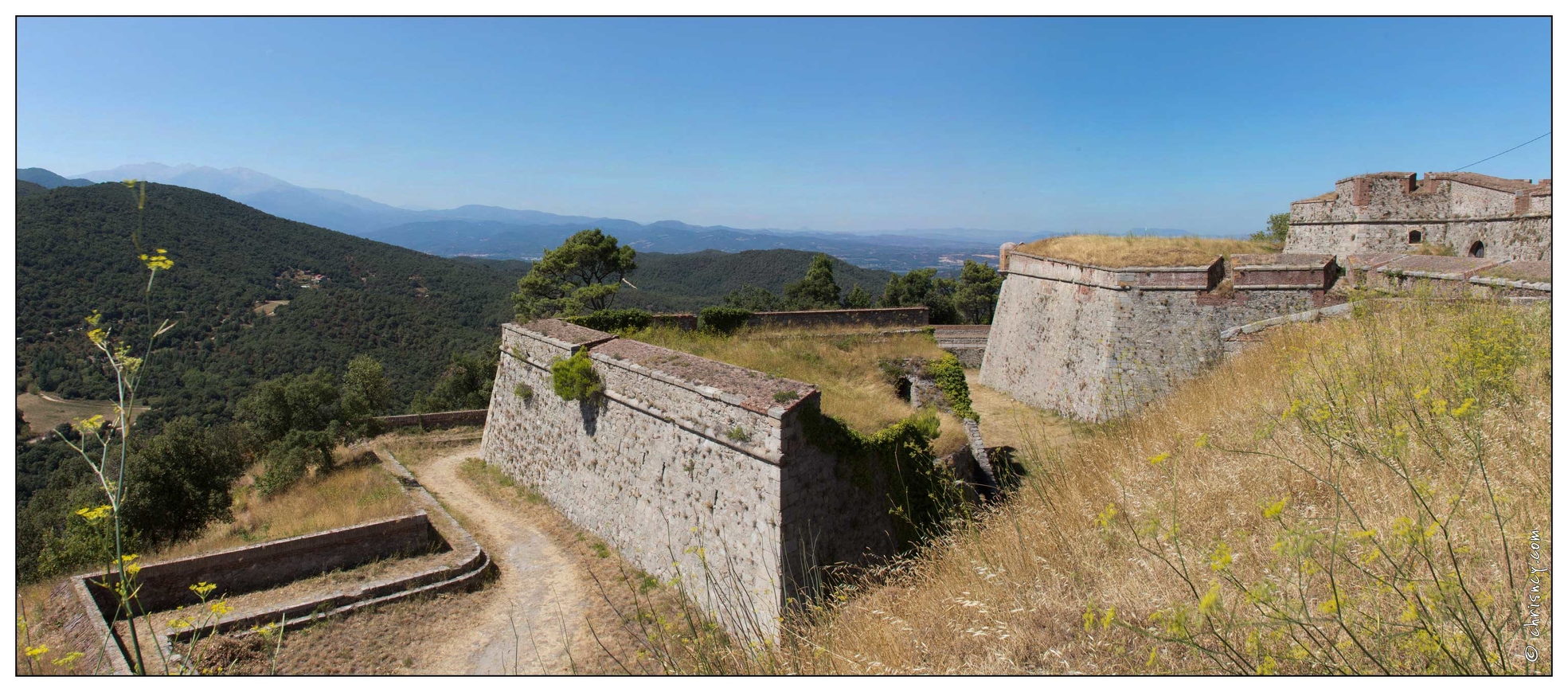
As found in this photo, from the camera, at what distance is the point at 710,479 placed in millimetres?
8172

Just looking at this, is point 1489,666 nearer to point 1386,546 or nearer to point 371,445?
point 1386,546

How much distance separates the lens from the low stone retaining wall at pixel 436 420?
53.9ft

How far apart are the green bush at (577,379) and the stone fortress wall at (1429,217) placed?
16.7 m

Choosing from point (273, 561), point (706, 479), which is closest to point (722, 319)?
point (706, 479)

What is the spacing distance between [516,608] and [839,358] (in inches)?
272

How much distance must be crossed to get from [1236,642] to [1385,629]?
474mm

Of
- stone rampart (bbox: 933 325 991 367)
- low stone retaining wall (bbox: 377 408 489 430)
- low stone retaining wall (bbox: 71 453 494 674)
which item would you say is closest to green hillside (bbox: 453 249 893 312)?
stone rampart (bbox: 933 325 991 367)

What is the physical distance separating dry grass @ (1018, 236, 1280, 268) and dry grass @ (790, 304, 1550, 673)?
893 cm

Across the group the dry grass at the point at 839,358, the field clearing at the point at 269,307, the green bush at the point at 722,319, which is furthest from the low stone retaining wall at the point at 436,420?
the field clearing at the point at 269,307

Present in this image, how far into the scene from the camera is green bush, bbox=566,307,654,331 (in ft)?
44.4

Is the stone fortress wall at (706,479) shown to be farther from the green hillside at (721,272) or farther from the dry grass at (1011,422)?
the green hillside at (721,272)

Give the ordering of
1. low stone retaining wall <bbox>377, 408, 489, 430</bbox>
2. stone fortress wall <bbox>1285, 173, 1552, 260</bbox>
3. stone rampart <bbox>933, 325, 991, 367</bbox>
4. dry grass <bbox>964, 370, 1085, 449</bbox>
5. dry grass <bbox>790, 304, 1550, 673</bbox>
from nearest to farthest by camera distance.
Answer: dry grass <bbox>790, 304, 1550, 673</bbox> → stone fortress wall <bbox>1285, 173, 1552, 260</bbox> → dry grass <bbox>964, 370, 1085, 449</bbox> → low stone retaining wall <bbox>377, 408, 489, 430</bbox> → stone rampart <bbox>933, 325, 991, 367</bbox>

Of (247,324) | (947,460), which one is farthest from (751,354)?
(247,324)

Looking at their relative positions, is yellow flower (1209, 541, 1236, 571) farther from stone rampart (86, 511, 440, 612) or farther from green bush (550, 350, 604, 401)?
stone rampart (86, 511, 440, 612)
